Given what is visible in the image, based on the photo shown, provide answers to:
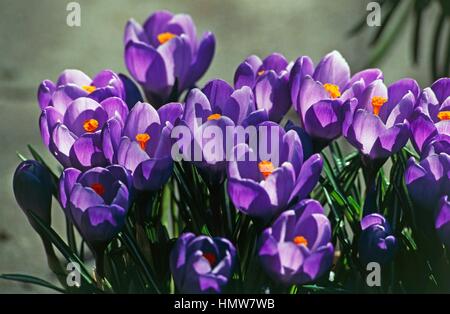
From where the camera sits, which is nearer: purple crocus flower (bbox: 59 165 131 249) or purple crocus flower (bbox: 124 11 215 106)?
purple crocus flower (bbox: 59 165 131 249)

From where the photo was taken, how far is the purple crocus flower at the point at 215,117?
77cm

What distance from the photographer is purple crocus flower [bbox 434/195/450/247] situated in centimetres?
75

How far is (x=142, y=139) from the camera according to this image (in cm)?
82

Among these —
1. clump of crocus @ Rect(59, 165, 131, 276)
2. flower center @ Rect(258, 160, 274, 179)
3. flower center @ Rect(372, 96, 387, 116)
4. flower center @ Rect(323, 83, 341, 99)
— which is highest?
flower center @ Rect(323, 83, 341, 99)

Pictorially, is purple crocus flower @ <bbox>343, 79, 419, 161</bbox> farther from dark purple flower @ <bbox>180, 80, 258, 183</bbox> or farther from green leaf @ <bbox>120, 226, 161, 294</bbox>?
green leaf @ <bbox>120, 226, 161, 294</bbox>

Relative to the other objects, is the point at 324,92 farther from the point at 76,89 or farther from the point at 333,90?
the point at 76,89

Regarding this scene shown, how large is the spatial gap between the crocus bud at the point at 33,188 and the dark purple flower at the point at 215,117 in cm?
16

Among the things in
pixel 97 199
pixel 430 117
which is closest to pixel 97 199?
pixel 97 199

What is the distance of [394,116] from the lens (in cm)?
84

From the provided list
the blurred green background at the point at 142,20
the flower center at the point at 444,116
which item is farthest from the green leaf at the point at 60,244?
the blurred green background at the point at 142,20

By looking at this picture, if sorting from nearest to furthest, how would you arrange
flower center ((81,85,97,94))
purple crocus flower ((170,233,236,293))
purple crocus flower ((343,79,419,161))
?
purple crocus flower ((170,233,236,293)) → purple crocus flower ((343,79,419,161)) → flower center ((81,85,97,94))

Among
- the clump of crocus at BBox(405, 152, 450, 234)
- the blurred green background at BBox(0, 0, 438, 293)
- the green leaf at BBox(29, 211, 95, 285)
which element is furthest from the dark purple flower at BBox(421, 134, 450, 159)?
the blurred green background at BBox(0, 0, 438, 293)

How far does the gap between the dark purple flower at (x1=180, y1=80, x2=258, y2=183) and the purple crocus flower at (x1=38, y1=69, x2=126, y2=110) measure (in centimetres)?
11
